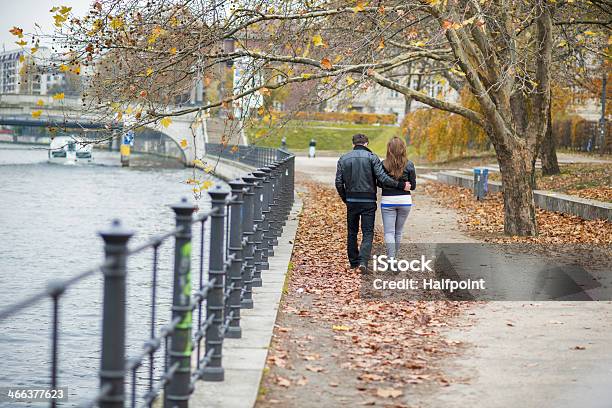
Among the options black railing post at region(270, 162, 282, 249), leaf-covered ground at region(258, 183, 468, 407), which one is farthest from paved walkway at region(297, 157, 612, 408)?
black railing post at region(270, 162, 282, 249)

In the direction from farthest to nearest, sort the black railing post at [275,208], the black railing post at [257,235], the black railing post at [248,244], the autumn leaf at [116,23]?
1. the black railing post at [275,208]
2. the autumn leaf at [116,23]
3. the black railing post at [257,235]
4. the black railing post at [248,244]

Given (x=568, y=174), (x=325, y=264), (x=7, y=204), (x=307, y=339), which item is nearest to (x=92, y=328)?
(x=325, y=264)

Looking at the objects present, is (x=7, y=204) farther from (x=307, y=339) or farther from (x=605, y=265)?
(x=307, y=339)

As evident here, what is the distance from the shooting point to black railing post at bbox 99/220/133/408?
4.58 m

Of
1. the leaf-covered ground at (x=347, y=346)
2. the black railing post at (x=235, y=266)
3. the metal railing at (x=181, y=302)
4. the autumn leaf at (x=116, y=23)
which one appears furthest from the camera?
the autumn leaf at (x=116, y=23)

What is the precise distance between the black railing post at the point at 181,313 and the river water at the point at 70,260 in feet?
1.14

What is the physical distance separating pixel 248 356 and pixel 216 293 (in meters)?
0.82

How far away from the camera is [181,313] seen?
20.8 feet

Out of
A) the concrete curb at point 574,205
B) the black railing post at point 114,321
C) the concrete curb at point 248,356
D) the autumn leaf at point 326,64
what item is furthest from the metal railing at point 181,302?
the concrete curb at point 574,205

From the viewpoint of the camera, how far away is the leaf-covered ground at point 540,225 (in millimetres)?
18406

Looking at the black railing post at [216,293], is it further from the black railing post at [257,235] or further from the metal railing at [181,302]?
the black railing post at [257,235]

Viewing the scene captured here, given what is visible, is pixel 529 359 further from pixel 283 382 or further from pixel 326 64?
pixel 326 64

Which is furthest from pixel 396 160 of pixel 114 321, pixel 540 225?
pixel 114 321

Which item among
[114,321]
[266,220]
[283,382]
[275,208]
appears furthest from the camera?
[275,208]
